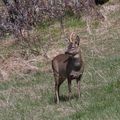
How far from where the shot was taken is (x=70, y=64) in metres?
9.52

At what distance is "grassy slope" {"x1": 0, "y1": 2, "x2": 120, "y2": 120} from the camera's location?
29.3 feet

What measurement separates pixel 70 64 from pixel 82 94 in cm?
88

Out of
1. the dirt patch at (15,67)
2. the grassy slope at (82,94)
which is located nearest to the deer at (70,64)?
the grassy slope at (82,94)

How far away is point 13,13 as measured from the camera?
56.5ft

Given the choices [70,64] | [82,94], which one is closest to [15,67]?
[82,94]

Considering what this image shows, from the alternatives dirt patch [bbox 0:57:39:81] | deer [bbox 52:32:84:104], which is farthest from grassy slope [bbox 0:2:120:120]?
deer [bbox 52:32:84:104]

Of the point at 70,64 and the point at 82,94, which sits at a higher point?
the point at 70,64

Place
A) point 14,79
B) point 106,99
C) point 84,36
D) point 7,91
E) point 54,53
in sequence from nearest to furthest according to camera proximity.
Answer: point 106,99 → point 7,91 → point 14,79 → point 54,53 → point 84,36

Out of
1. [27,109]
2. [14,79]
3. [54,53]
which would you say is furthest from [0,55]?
[27,109]

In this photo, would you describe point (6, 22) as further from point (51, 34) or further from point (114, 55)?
point (114, 55)

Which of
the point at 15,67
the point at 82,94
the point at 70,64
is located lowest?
the point at 15,67

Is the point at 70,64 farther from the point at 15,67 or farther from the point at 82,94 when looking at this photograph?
the point at 15,67

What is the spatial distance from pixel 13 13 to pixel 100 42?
10.6 ft

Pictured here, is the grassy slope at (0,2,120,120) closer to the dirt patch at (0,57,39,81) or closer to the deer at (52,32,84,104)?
the dirt patch at (0,57,39,81)
